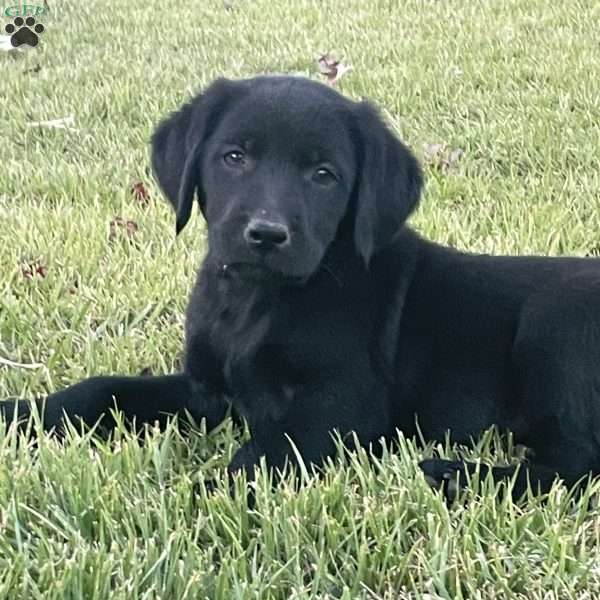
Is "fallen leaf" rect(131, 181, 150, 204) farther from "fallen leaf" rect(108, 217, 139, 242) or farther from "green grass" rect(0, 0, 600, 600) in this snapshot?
"fallen leaf" rect(108, 217, 139, 242)

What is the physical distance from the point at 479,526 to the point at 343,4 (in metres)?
7.68

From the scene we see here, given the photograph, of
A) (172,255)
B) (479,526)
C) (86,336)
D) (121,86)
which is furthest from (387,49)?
(479,526)

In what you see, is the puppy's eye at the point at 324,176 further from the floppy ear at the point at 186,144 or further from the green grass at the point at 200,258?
the green grass at the point at 200,258

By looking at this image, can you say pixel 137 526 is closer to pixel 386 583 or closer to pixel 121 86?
pixel 386 583

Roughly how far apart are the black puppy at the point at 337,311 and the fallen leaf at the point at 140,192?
5.00 ft

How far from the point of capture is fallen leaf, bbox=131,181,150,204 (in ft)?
13.4

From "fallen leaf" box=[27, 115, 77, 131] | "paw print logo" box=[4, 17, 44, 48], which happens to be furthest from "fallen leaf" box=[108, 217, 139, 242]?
"paw print logo" box=[4, 17, 44, 48]

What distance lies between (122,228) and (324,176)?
4.73 ft

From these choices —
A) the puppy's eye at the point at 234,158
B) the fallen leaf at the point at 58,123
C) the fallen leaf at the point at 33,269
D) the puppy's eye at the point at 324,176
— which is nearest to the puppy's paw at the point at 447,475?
the puppy's eye at the point at 324,176

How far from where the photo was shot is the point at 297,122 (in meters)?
2.39

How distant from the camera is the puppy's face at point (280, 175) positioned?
2.24 m

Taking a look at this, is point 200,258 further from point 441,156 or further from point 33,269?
point 441,156

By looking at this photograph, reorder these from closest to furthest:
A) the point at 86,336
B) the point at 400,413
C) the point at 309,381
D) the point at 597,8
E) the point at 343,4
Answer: the point at 309,381, the point at 400,413, the point at 86,336, the point at 597,8, the point at 343,4

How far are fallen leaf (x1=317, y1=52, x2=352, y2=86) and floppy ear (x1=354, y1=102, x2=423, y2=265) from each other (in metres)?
3.45
